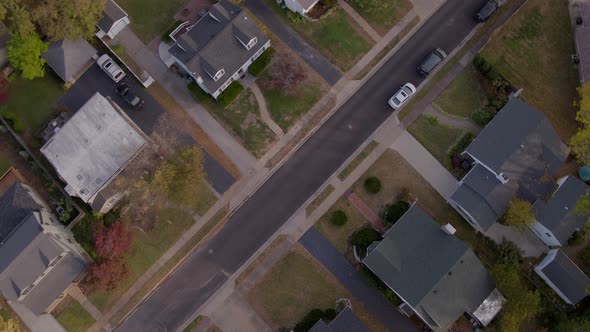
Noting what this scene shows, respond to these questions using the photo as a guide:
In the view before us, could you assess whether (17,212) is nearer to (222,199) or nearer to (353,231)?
(222,199)

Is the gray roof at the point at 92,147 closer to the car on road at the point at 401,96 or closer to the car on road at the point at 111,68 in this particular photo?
the car on road at the point at 111,68

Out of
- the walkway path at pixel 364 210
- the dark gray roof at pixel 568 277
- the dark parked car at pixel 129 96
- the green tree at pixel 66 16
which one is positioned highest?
the green tree at pixel 66 16

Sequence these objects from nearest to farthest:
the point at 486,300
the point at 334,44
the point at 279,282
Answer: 1. the point at 486,300
2. the point at 279,282
3. the point at 334,44

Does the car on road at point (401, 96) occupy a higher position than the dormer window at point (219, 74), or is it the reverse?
the dormer window at point (219, 74)

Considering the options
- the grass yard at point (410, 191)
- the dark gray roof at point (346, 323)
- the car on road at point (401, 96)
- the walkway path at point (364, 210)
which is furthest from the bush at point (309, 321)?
the car on road at point (401, 96)

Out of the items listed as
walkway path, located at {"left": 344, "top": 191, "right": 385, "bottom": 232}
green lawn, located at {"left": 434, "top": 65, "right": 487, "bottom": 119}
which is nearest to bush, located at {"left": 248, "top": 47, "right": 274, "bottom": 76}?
walkway path, located at {"left": 344, "top": 191, "right": 385, "bottom": 232}

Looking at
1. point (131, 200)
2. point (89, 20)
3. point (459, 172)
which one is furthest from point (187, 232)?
point (459, 172)
